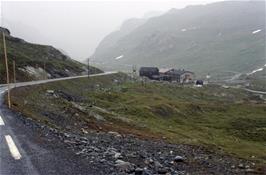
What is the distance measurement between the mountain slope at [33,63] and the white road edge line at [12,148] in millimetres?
84662

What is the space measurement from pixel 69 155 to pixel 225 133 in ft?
242

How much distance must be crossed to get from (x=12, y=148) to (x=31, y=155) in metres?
1.50

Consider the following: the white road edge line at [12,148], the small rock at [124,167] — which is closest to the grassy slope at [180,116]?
the white road edge line at [12,148]

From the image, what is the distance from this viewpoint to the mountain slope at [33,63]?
400 ft

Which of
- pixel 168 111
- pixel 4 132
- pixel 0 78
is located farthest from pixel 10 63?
pixel 4 132

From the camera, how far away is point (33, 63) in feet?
448

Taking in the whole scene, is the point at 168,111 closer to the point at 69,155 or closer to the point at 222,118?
the point at 222,118

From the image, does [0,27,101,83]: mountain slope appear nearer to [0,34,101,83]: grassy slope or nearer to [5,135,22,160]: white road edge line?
[0,34,101,83]: grassy slope

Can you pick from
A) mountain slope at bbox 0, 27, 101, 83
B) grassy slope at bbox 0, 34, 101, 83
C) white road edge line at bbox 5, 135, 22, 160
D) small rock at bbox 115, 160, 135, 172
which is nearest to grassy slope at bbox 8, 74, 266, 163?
mountain slope at bbox 0, 27, 101, 83

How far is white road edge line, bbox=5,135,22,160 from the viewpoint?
724 inches

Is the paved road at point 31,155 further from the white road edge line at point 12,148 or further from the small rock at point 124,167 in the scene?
the small rock at point 124,167

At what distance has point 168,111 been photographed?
101m

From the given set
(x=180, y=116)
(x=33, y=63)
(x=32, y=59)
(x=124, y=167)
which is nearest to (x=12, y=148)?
(x=124, y=167)

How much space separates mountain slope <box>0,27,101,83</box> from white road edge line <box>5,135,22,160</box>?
3333 inches
